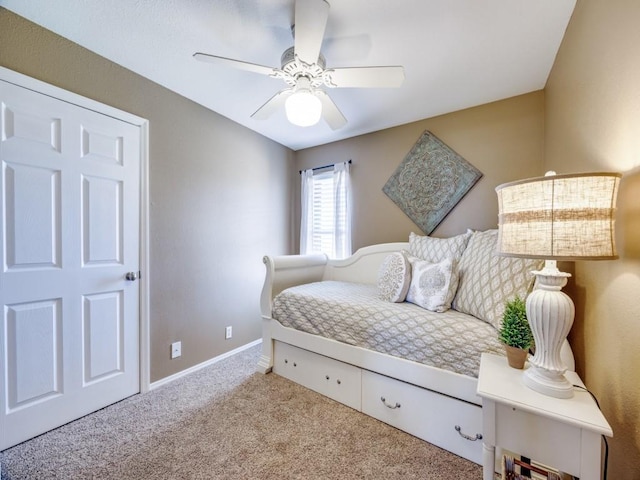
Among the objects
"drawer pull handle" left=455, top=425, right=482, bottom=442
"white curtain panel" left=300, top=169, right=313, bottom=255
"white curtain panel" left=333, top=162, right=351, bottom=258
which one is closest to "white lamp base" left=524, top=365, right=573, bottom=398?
"drawer pull handle" left=455, top=425, right=482, bottom=442

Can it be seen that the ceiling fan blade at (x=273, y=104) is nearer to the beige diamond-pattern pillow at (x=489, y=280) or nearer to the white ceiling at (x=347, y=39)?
the white ceiling at (x=347, y=39)

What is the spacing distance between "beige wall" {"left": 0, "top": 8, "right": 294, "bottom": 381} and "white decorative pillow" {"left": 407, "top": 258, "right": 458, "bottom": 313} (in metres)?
1.78

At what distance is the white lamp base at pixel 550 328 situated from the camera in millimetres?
950

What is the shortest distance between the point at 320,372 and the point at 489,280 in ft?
4.43

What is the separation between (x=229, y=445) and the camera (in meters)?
1.51

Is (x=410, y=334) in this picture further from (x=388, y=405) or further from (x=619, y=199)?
(x=619, y=199)

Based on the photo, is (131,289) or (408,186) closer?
(131,289)

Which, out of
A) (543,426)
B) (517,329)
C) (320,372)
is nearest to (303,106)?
(517,329)

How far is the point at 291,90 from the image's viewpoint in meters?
1.72

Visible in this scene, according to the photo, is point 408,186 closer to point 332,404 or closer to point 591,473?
point 332,404

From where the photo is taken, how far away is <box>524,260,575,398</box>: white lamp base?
95 centimetres

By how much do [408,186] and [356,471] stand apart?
234 cm

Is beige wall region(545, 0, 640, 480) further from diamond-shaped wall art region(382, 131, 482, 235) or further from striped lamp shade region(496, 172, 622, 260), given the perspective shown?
diamond-shaped wall art region(382, 131, 482, 235)

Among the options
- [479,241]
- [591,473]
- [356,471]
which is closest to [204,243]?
[356,471]
